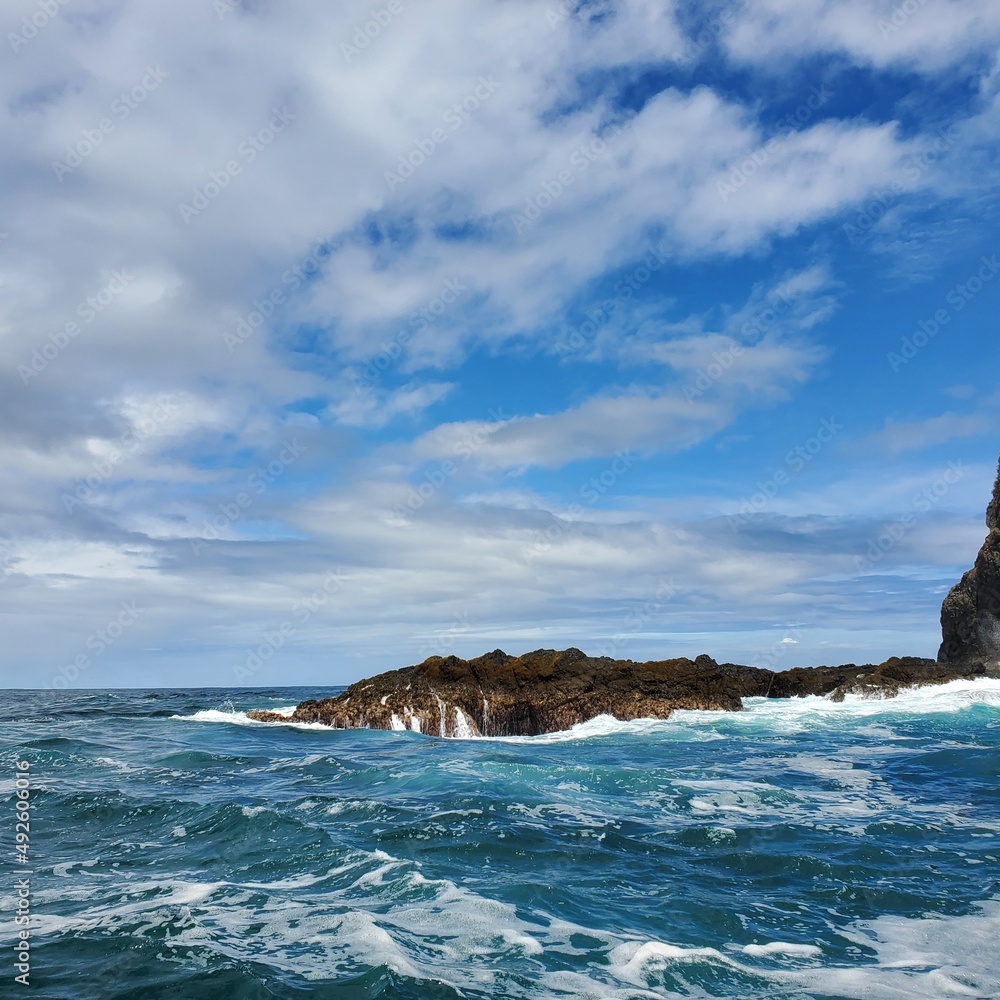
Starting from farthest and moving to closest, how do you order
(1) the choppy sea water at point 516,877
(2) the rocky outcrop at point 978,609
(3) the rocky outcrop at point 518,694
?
(2) the rocky outcrop at point 978,609, (3) the rocky outcrop at point 518,694, (1) the choppy sea water at point 516,877

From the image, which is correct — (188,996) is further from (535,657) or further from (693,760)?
(535,657)

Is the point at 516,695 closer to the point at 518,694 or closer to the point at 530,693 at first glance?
the point at 518,694

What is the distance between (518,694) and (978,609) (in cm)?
4137

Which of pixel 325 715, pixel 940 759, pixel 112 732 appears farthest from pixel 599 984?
pixel 112 732

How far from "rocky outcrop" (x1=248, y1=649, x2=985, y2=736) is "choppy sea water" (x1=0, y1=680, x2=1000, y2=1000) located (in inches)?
431

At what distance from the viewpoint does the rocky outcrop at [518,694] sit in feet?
110

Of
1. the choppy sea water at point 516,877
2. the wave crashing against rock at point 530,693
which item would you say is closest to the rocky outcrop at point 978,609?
the wave crashing against rock at point 530,693

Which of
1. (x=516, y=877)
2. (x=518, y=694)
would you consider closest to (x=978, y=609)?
(x=518, y=694)

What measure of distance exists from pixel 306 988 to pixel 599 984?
295 centimetres

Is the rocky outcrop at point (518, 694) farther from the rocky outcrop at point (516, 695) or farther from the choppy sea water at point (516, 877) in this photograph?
the choppy sea water at point (516, 877)

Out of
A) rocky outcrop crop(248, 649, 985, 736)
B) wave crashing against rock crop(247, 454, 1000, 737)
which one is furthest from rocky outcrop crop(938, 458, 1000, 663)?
rocky outcrop crop(248, 649, 985, 736)

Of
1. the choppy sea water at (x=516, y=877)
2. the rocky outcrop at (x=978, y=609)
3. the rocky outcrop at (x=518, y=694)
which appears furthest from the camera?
the rocky outcrop at (x=978, y=609)

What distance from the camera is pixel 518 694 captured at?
115 ft

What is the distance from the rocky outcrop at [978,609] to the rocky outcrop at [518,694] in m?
26.6
